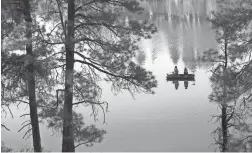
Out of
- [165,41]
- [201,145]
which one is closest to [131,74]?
[201,145]

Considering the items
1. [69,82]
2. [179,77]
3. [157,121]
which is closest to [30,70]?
[69,82]

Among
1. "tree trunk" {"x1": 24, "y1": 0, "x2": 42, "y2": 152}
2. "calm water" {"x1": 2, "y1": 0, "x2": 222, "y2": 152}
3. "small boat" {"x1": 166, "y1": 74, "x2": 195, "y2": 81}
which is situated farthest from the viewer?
"small boat" {"x1": 166, "y1": 74, "x2": 195, "y2": 81}

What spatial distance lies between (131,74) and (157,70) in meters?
25.0

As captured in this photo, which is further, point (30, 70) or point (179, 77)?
point (179, 77)

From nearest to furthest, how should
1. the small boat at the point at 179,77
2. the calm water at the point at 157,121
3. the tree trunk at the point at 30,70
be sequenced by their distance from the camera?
1. the tree trunk at the point at 30,70
2. the calm water at the point at 157,121
3. the small boat at the point at 179,77

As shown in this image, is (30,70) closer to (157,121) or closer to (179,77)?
(157,121)

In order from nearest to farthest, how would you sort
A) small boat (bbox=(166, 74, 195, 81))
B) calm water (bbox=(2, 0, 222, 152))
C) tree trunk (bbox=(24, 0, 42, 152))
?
1. tree trunk (bbox=(24, 0, 42, 152))
2. calm water (bbox=(2, 0, 222, 152))
3. small boat (bbox=(166, 74, 195, 81))

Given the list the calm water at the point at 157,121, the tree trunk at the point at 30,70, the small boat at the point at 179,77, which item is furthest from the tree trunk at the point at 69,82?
the small boat at the point at 179,77

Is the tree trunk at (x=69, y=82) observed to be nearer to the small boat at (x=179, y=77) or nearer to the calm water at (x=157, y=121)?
the calm water at (x=157, y=121)

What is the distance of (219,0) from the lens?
12008 millimetres

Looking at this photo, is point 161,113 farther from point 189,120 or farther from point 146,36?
point 146,36

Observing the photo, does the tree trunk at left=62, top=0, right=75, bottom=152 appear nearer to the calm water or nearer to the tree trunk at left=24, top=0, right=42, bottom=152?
the tree trunk at left=24, top=0, right=42, bottom=152

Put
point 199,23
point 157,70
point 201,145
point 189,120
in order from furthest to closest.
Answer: point 199,23
point 157,70
point 189,120
point 201,145

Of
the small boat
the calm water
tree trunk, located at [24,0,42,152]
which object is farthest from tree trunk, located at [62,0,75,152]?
the small boat
